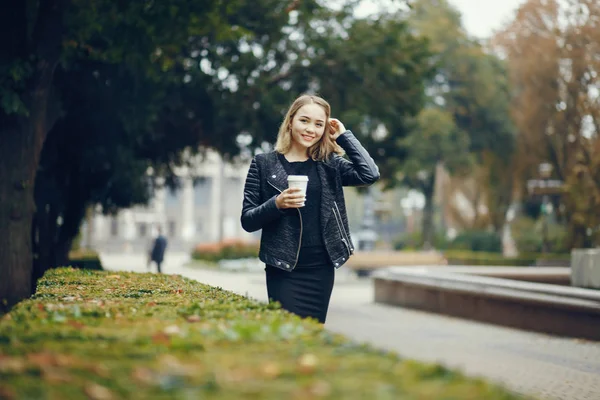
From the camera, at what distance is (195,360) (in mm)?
2998

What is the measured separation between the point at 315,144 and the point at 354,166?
261mm

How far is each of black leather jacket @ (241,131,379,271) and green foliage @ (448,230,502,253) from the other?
146ft

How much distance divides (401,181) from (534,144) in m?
14.8

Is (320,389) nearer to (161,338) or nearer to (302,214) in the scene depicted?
(161,338)

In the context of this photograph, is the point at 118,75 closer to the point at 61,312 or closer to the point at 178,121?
the point at 178,121

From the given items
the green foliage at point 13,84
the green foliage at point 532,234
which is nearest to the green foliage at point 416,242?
the green foliage at point 532,234

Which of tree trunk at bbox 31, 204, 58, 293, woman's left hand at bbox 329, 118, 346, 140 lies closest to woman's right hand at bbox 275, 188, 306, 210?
woman's left hand at bbox 329, 118, 346, 140

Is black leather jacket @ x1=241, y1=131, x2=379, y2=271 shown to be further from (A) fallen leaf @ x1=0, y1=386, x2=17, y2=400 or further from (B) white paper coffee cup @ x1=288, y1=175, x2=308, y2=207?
(A) fallen leaf @ x1=0, y1=386, x2=17, y2=400

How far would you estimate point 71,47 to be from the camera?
16.4 metres

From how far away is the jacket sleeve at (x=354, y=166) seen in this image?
5828mm

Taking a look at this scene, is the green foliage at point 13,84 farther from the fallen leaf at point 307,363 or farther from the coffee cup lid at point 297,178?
the fallen leaf at point 307,363

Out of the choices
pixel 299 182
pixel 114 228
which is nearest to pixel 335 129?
pixel 299 182

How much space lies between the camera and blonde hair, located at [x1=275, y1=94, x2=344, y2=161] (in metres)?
5.70

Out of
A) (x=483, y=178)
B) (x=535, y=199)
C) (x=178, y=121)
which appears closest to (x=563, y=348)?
(x=178, y=121)
